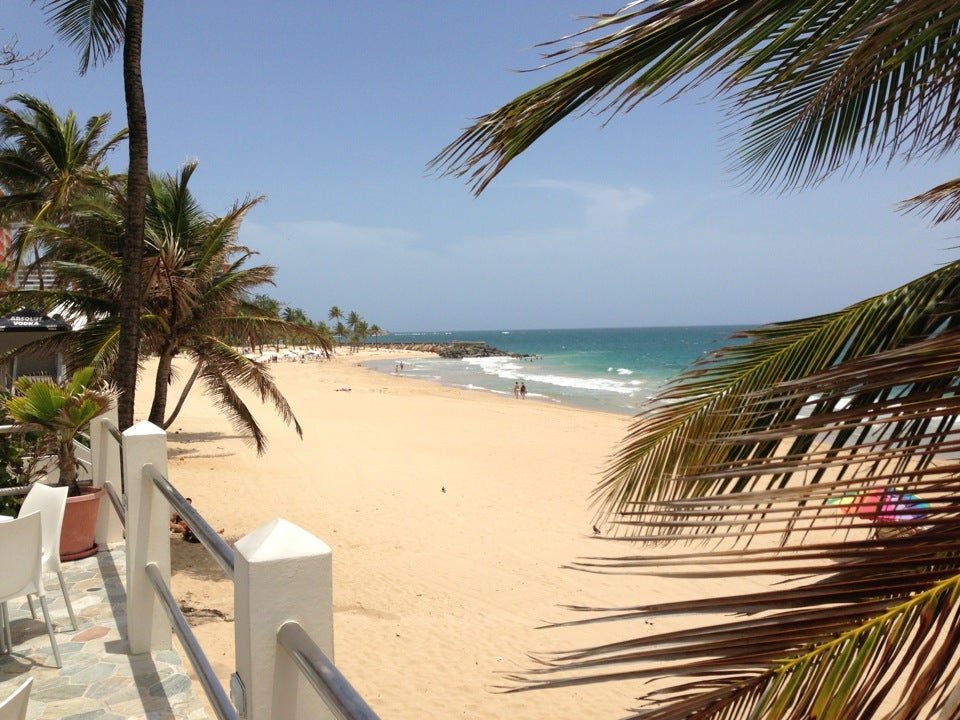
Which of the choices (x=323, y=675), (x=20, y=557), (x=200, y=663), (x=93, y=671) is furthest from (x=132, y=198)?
(x=323, y=675)

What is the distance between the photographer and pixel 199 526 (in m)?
2.35

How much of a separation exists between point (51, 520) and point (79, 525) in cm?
121

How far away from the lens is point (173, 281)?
1029 centimetres

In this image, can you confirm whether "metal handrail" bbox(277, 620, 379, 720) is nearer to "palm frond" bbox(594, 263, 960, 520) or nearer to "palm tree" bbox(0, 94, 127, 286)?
"palm frond" bbox(594, 263, 960, 520)

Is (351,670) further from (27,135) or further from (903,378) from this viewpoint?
(27,135)

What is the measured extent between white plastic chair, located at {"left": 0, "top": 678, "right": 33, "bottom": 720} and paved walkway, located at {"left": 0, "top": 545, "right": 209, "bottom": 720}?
46.6 inches

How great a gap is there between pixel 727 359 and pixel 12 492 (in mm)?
5770

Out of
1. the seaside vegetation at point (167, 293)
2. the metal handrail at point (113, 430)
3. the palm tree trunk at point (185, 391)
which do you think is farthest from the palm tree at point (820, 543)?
the palm tree trunk at point (185, 391)

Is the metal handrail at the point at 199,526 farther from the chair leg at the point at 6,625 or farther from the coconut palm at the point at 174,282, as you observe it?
the coconut palm at the point at 174,282

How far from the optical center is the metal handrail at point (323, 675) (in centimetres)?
121

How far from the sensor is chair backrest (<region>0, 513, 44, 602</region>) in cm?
348

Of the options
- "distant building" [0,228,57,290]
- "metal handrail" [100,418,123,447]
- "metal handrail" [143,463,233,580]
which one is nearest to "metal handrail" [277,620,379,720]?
"metal handrail" [143,463,233,580]

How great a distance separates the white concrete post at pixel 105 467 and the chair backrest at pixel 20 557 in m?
1.97

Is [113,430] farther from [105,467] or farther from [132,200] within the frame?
[132,200]
